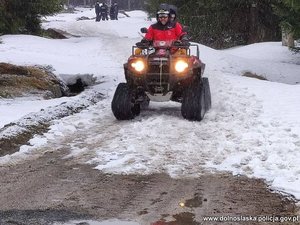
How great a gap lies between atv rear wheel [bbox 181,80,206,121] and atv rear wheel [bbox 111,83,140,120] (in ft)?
3.25

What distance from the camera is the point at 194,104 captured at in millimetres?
8500

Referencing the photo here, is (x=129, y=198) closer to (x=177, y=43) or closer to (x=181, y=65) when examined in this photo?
(x=181, y=65)

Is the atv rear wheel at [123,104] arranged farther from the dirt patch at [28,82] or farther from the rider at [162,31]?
the dirt patch at [28,82]

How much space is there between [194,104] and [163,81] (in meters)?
0.71

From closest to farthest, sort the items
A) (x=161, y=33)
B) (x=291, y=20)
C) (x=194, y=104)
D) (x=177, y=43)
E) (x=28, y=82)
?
1. (x=194, y=104)
2. (x=177, y=43)
3. (x=161, y=33)
4. (x=28, y=82)
5. (x=291, y=20)

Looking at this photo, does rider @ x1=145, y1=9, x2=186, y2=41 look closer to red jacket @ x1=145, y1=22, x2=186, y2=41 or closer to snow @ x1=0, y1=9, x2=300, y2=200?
red jacket @ x1=145, y1=22, x2=186, y2=41

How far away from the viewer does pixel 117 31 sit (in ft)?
105

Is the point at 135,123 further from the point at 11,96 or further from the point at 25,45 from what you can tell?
the point at 25,45

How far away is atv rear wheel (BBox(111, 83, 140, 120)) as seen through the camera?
8828 millimetres

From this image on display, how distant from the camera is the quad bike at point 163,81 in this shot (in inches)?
339

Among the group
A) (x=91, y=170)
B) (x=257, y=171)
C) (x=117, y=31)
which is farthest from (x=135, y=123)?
(x=117, y=31)

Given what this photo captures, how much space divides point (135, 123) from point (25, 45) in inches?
412

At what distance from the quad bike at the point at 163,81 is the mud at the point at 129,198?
2669 mm

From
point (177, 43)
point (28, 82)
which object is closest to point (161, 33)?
point (177, 43)
